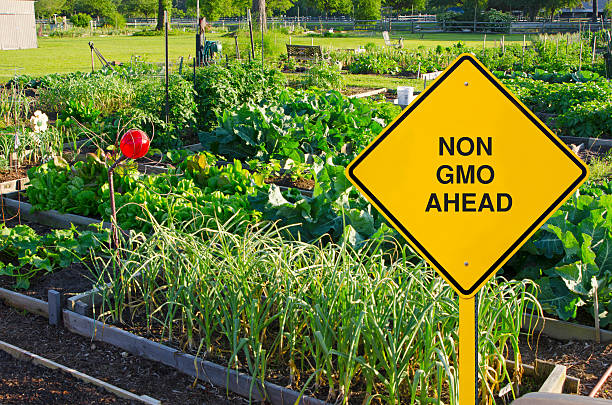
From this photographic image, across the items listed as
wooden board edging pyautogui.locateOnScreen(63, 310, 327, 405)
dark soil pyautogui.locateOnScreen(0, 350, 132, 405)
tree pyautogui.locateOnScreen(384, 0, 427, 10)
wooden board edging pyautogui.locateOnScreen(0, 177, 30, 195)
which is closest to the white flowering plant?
wooden board edging pyautogui.locateOnScreen(0, 177, 30, 195)

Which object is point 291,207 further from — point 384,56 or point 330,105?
point 384,56

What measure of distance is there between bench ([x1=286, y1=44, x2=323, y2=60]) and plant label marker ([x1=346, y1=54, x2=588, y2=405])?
20.9 meters

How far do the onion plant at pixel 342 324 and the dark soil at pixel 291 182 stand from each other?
11.1 ft

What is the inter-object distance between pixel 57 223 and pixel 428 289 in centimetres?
451

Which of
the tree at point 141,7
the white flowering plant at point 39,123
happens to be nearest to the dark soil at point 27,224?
the white flowering plant at point 39,123

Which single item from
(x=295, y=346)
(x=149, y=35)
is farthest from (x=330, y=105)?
(x=149, y=35)

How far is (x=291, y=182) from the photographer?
302 inches

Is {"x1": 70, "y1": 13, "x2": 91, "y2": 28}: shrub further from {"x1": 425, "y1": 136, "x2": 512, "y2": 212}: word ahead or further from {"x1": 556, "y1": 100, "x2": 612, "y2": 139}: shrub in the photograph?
{"x1": 425, "y1": 136, "x2": 512, "y2": 212}: word ahead

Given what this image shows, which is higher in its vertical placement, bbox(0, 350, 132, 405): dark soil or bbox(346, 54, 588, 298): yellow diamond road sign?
bbox(346, 54, 588, 298): yellow diamond road sign

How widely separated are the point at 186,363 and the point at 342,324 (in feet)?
3.32

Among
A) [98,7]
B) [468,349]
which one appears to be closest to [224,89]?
[468,349]

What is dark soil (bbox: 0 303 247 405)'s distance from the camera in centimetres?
367

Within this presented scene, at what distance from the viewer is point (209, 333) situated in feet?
12.5

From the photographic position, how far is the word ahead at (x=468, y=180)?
223 cm
